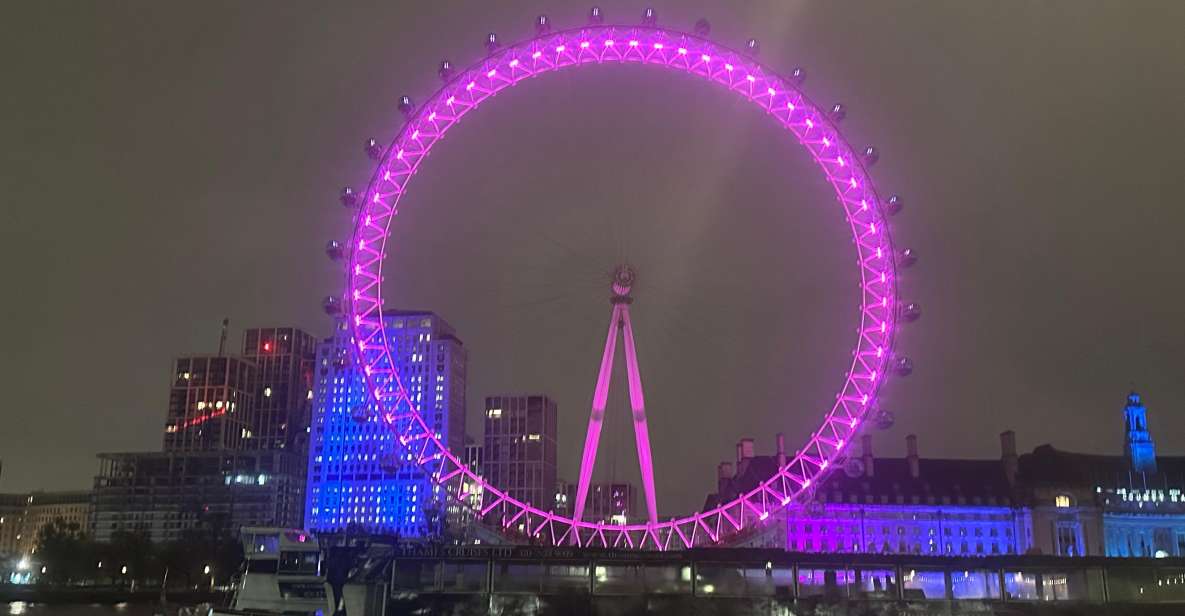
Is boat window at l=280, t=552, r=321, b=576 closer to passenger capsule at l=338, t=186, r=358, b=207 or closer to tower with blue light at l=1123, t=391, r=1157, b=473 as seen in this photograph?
passenger capsule at l=338, t=186, r=358, b=207

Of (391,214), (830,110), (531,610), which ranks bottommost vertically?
(531,610)

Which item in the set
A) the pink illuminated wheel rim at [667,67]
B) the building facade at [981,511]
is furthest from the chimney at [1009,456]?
the pink illuminated wheel rim at [667,67]

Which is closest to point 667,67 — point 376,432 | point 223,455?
point 376,432

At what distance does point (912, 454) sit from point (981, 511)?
7467 mm

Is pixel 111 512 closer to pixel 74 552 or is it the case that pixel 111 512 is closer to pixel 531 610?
pixel 74 552

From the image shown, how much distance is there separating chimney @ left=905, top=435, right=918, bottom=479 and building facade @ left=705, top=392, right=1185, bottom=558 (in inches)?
4.1

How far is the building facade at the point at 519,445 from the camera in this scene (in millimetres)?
193375

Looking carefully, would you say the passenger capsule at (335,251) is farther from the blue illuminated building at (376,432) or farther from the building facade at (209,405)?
the building facade at (209,405)

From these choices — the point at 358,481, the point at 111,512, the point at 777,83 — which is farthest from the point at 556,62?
the point at 111,512

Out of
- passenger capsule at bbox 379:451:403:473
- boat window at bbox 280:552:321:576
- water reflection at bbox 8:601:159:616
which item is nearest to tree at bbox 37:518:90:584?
water reflection at bbox 8:601:159:616

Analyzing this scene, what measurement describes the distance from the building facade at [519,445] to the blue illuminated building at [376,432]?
29849 millimetres

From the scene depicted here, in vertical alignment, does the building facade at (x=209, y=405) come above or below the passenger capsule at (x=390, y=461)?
above

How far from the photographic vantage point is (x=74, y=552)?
338 ft

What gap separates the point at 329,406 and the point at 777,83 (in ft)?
380
